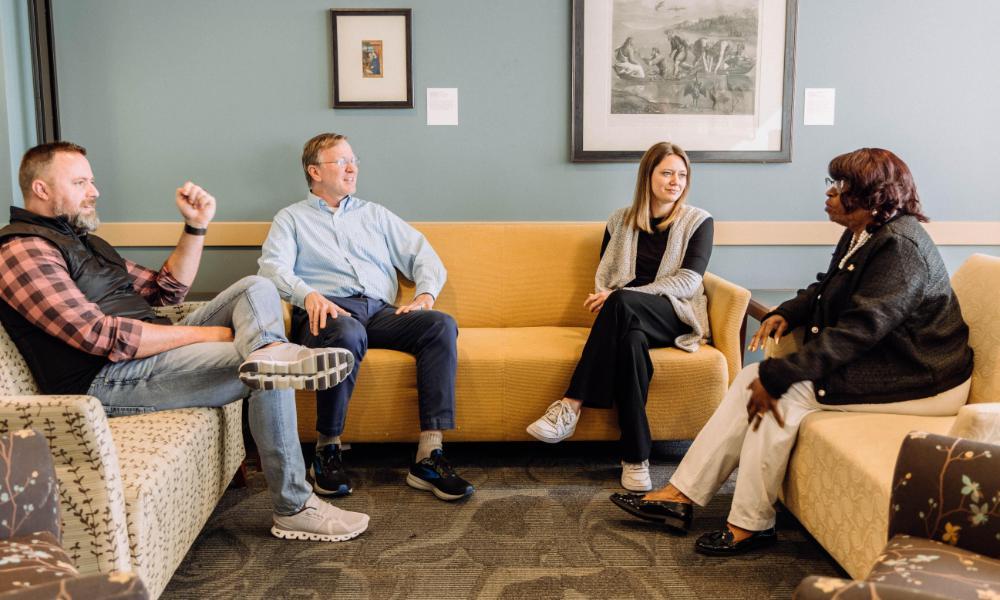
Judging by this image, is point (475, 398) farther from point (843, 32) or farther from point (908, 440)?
point (843, 32)

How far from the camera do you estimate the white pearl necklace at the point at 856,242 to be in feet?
7.18

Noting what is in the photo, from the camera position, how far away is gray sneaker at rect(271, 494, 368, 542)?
7.59 feet

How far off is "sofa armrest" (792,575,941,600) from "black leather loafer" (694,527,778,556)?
1.15m

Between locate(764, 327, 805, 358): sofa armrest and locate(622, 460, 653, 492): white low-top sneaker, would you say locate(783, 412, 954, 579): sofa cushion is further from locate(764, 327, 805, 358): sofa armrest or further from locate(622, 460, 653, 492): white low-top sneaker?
locate(622, 460, 653, 492): white low-top sneaker

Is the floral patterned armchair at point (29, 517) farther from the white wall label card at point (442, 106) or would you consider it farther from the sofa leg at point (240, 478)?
the white wall label card at point (442, 106)

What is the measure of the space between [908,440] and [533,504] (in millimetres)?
1295

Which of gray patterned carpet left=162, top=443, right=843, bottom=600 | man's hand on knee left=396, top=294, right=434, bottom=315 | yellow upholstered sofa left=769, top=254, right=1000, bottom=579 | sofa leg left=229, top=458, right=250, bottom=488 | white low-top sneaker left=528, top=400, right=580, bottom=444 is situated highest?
man's hand on knee left=396, top=294, right=434, bottom=315

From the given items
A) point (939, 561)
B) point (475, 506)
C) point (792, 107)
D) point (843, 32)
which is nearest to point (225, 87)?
point (475, 506)

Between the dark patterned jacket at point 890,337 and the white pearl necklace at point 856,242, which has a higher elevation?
the white pearl necklace at point 856,242

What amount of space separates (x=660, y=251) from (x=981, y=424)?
4.98 feet

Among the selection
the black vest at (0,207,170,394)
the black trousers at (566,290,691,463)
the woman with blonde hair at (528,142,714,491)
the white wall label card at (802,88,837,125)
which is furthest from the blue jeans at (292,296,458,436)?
the white wall label card at (802,88,837,125)

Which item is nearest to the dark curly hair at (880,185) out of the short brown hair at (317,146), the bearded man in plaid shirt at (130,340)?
the bearded man in plaid shirt at (130,340)

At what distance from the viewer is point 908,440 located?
5.01 ft

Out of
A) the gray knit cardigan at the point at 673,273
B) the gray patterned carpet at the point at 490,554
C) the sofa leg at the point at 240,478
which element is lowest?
the gray patterned carpet at the point at 490,554
